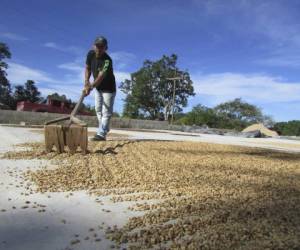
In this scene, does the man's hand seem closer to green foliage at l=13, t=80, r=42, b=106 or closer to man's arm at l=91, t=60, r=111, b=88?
man's arm at l=91, t=60, r=111, b=88

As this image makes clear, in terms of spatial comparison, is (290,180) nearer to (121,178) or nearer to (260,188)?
(260,188)

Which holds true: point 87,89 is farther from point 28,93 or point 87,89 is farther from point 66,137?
point 28,93

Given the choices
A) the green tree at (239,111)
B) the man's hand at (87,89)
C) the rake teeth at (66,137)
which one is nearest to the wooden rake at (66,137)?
the rake teeth at (66,137)

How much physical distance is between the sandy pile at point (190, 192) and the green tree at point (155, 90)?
3980 centimetres

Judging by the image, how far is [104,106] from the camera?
6.15m

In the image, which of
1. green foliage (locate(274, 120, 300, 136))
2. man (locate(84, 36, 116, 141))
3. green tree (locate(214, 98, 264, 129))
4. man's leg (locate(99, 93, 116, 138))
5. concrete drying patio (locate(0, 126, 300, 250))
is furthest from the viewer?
green tree (locate(214, 98, 264, 129))

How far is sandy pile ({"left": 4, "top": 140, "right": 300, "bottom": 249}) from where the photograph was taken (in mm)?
1922

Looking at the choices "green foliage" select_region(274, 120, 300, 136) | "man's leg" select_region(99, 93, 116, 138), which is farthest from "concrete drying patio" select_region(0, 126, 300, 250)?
"green foliage" select_region(274, 120, 300, 136)

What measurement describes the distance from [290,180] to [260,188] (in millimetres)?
630

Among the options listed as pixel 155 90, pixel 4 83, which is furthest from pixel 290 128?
pixel 4 83

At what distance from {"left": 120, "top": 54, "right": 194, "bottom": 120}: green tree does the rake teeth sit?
3960 centimetres

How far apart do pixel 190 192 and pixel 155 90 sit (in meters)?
42.5

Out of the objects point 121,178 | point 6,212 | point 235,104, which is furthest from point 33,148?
point 235,104

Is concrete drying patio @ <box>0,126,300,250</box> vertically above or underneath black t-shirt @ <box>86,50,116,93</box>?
underneath
